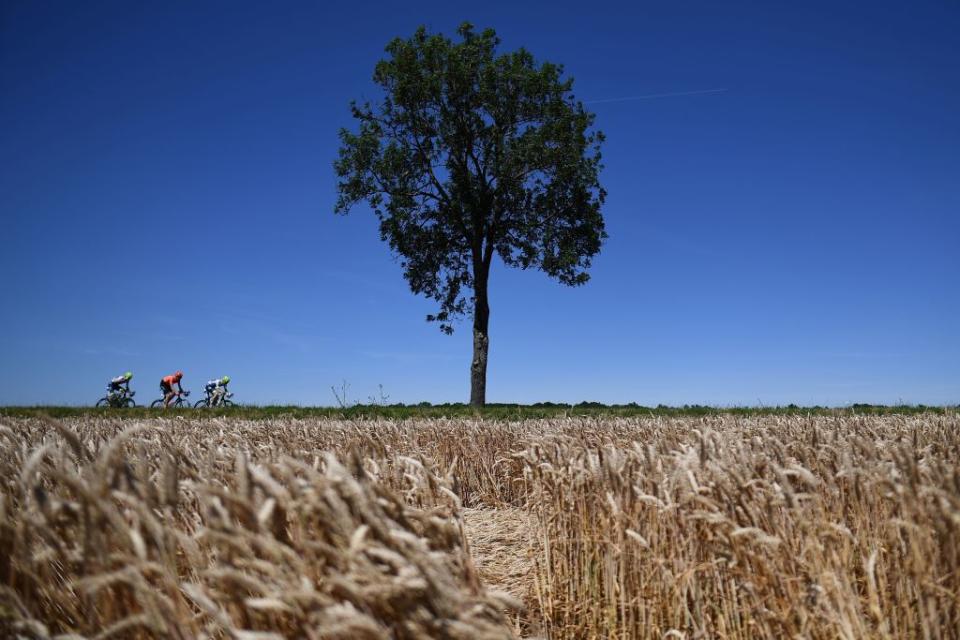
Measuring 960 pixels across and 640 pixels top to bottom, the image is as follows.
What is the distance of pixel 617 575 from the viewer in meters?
3.61

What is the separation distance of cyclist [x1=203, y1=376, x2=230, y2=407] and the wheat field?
24401 mm

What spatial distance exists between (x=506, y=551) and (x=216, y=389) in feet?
85.6

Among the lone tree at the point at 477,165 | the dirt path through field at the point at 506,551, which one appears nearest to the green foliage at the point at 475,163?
the lone tree at the point at 477,165

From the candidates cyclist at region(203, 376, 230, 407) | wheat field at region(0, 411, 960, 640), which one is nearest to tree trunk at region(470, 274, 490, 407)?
cyclist at region(203, 376, 230, 407)

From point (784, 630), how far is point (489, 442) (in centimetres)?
569

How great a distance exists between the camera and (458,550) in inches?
90.7

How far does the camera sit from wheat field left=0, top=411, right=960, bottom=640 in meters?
1.68

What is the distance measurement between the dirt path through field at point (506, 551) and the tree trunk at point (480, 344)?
57.2 feet

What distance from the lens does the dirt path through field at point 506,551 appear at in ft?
13.6

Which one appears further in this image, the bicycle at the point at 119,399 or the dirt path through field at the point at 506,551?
the bicycle at the point at 119,399

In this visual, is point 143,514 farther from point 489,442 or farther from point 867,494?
point 489,442

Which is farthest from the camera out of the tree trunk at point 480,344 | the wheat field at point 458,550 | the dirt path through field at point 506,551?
the tree trunk at point 480,344

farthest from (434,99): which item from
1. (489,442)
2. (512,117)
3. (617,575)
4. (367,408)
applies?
(617,575)

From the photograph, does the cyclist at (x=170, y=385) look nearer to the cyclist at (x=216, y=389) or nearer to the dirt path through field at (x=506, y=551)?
the cyclist at (x=216, y=389)
